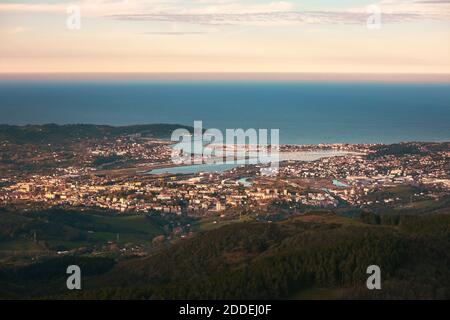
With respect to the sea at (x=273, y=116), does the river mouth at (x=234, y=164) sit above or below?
below

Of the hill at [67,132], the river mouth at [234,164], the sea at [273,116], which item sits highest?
the sea at [273,116]

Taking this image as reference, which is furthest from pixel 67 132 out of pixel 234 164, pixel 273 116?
pixel 273 116

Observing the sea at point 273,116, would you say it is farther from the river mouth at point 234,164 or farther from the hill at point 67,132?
the hill at point 67,132

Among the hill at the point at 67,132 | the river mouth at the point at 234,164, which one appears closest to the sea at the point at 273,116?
the river mouth at the point at 234,164

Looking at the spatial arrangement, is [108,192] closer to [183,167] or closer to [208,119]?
[183,167]

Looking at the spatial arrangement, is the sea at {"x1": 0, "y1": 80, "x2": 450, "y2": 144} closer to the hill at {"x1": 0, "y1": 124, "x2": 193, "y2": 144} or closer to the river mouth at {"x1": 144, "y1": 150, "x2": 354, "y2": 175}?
the river mouth at {"x1": 144, "y1": 150, "x2": 354, "y2": 175}
